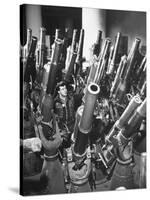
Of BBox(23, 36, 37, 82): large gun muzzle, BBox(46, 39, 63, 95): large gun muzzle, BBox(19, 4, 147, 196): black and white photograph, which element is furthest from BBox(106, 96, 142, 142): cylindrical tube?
BBox(23, 36, 37, 82): large gun muzzle

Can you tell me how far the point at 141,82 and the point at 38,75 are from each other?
3.11 feet

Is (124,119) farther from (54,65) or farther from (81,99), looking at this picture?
(54,65)

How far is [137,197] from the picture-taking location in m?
3.98

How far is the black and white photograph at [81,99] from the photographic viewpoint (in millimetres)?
3729

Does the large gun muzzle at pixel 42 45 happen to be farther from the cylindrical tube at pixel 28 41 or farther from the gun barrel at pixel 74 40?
the gun barrel at pixel 74 40

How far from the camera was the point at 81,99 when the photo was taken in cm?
387

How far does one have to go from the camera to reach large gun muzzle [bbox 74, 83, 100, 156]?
388 cm

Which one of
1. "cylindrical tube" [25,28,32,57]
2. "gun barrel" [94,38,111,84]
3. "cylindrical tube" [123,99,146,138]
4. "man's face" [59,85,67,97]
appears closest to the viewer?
"cylindrical tube" [25,28,32,57]

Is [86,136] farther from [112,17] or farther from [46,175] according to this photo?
[112,17]

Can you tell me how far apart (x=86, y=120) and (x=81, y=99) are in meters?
0.18

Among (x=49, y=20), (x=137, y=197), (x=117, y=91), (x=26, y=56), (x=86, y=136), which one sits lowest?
(x=137, y=197)

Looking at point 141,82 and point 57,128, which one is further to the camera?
point 141,82

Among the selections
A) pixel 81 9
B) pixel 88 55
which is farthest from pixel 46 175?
pixel 81 9

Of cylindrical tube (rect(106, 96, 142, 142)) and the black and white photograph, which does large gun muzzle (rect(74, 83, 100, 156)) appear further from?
cylindrical tube (rect(106, 96, 142, 142))
